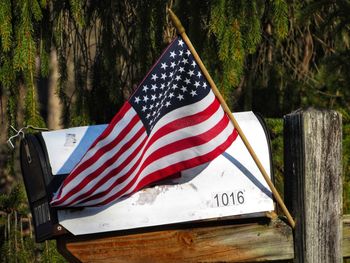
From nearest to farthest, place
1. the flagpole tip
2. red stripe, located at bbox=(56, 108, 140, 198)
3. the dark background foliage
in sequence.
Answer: the flagpole tip → red stripe, located at bbox=(56, 108, 140, 198) → the dark background foliage

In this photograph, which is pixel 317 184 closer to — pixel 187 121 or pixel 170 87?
pixel 187 121

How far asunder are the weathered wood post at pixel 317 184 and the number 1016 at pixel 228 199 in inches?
9.1

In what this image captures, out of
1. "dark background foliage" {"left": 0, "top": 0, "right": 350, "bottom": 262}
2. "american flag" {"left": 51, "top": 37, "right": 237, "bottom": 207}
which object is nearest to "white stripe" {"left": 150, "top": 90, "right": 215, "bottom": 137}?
"american flag" {"left": 51, "top": 37, "right": 237, "bottom": 207}

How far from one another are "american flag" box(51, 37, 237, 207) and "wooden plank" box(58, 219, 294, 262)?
18 centimetres

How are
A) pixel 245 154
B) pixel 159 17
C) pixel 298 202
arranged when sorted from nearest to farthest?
pixel 298 202, pixel 245 154, pixel 159 17

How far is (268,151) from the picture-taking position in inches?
131

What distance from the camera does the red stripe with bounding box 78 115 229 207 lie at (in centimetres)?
302

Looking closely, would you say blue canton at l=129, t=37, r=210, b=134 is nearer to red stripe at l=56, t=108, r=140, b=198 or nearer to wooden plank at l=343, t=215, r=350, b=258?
red stripe at l=56, t=108, r=140, b=198

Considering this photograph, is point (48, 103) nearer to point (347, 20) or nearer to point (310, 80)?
point (310, 80)

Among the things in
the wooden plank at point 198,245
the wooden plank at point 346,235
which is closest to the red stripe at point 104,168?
the wooden plank at point 198,245

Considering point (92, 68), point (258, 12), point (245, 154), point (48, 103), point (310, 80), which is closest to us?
point (245, 154)

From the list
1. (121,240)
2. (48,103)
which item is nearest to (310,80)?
(48,103)

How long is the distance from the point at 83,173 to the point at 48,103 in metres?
4.88

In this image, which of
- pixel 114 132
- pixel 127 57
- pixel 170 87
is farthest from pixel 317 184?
pixel 127 57
